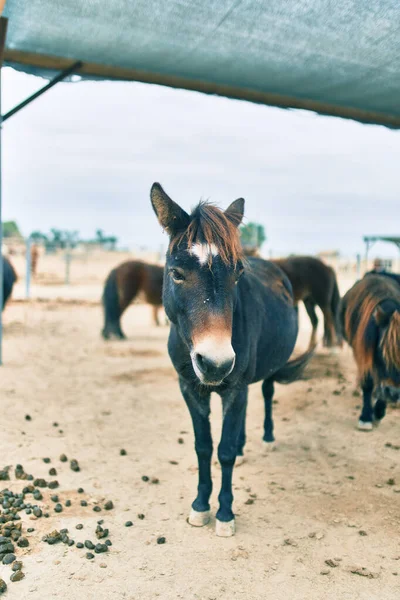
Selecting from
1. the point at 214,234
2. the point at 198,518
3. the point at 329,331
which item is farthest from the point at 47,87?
the point at 329,331

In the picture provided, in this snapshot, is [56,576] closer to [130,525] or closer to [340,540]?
[130,525]

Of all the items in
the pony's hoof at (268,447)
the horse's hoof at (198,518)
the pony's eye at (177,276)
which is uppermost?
the pony's eye at (177,276)

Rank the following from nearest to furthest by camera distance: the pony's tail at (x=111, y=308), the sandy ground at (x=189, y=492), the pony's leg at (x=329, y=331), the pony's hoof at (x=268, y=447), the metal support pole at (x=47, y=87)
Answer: the sandy ground at (x=189, y=492) → the pony's hoof at (x=268, y=447) → the metal support pole at (x=47, y=87) → the pony's leg at (x=329, y=331) → the pony's tail at (x=111, y=308)

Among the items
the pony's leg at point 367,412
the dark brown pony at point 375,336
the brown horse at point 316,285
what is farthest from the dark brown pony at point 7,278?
the pony's leg at point 367,412

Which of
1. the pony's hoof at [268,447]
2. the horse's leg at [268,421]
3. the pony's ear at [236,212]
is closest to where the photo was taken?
the pony's ear at [236,212]

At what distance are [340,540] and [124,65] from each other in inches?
192

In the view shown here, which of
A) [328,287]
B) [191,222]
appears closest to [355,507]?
[191,222]

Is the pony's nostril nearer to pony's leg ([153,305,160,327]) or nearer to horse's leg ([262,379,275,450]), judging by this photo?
horse's leg ([262,379,275,450])

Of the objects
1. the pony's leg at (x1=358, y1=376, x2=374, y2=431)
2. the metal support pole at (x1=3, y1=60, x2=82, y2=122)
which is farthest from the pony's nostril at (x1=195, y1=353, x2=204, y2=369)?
the metal support pole at (x1=3, y1=60, x2=82, y2=122)

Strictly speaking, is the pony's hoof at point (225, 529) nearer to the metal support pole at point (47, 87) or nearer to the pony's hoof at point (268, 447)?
the pony's hoof at point (268, 447)

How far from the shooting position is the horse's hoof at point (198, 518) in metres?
3.27

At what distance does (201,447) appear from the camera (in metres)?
3.38

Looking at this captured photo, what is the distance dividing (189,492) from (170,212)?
203 cm

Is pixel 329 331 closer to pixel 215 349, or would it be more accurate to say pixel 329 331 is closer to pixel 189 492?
pixel 189 492
